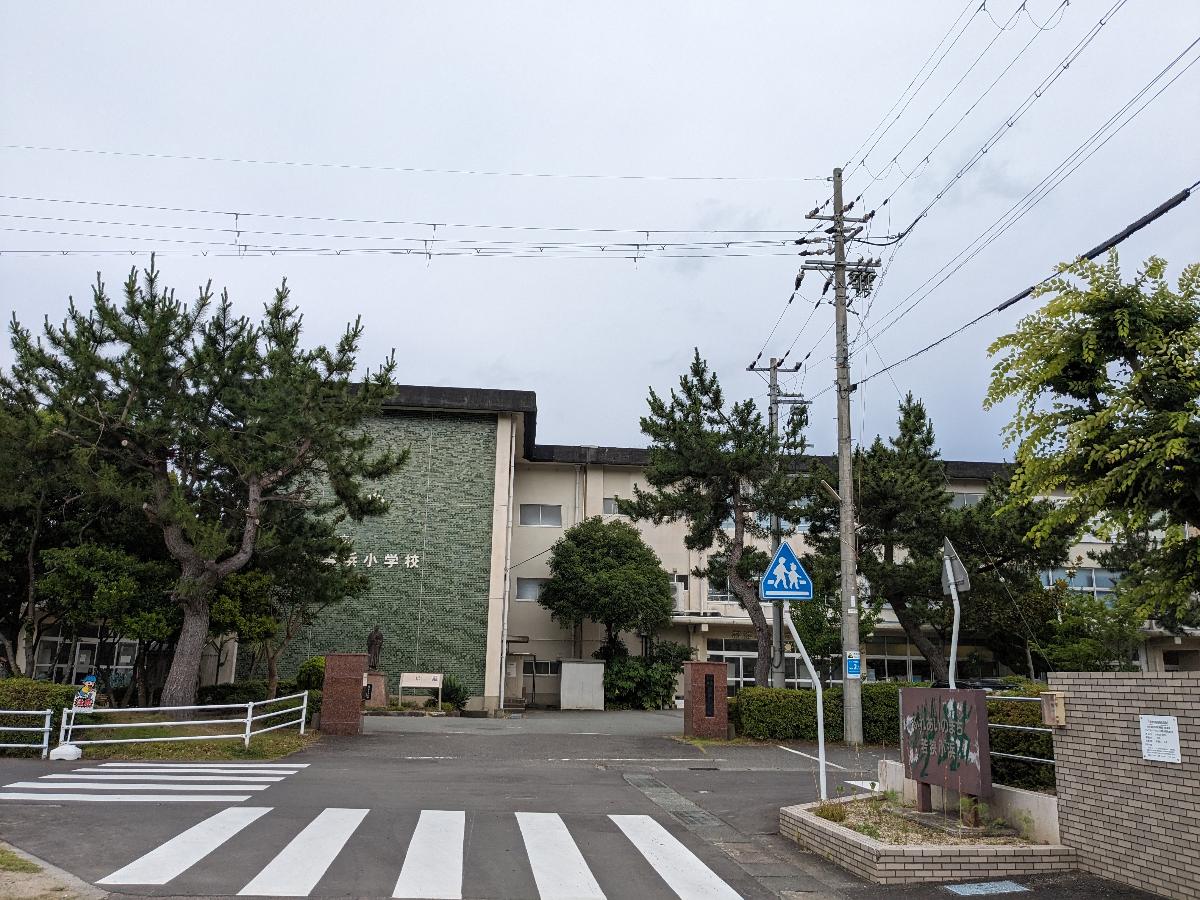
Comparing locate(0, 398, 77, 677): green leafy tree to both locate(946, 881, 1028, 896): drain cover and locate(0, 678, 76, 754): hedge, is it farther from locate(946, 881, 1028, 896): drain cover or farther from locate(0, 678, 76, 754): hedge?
locate(946, 881, 1028, 896): drain cover

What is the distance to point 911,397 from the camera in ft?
93.6

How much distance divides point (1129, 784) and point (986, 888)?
1.45m

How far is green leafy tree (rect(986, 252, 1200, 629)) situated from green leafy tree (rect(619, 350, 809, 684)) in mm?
13508

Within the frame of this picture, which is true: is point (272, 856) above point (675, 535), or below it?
below

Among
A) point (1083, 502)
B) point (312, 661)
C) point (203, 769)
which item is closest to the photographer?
point (1083, 502)

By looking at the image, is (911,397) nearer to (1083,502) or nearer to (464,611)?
(464,611)

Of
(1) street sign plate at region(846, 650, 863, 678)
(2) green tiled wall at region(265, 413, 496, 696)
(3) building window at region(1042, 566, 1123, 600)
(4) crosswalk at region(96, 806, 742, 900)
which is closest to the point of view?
(4) crosswalk at region(96, 806, 742, 900)

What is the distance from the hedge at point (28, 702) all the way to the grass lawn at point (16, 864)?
Result: 8533mm

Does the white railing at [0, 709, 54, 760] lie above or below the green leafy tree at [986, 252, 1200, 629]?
below

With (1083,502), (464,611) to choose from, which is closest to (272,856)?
(1083,502)

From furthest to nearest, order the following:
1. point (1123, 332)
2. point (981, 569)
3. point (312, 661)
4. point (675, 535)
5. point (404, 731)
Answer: point (675, 535) < point (312, 661) < point (981, 569) < point (404, 731) < point (1123, 332)

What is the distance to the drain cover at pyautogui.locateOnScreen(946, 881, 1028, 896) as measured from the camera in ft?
23.5

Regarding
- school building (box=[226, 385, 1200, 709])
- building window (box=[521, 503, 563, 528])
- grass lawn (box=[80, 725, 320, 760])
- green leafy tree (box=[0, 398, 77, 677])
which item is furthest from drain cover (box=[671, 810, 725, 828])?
building window (box=[521, 503, 563, 528])

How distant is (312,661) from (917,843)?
76.9ft
